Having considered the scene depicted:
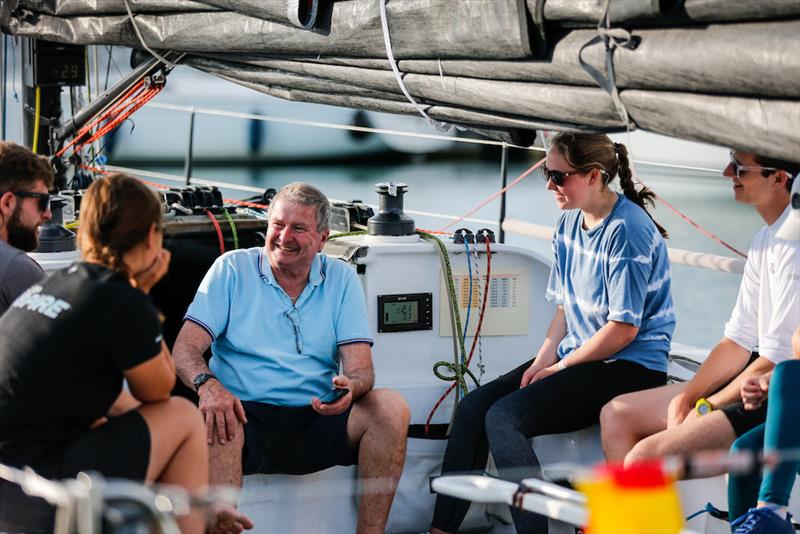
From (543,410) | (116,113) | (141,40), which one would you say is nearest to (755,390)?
(543,410)

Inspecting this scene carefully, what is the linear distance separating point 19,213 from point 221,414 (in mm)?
651

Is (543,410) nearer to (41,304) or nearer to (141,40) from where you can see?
(41,304)

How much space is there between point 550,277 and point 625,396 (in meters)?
0.55

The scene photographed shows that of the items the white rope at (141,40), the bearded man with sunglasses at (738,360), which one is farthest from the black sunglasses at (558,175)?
the white rope at (141,40)

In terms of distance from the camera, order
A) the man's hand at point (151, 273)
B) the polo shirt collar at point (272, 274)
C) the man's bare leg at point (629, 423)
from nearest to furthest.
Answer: the man's hand at point (151, 273) → the man's bare leg at point (629, 423) → the polo shirt collar at point (272, 274)

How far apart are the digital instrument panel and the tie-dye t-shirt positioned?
18.7 inches

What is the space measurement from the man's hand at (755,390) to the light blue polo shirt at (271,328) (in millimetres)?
956

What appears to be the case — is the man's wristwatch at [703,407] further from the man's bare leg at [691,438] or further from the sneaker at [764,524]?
the sneaker at [764,524]

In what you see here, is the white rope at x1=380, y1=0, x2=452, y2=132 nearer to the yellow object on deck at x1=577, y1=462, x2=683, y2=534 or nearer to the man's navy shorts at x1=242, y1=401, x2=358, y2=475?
Answer: the man's navy shorts at x1=242, y1=401, x2=358, y2=475

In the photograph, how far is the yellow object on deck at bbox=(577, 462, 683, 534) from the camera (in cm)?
150

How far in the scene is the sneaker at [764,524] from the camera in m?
2.43

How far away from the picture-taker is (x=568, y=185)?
3152 millimetres

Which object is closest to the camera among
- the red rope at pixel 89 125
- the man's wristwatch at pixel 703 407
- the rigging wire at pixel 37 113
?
the man's wristwatch at pixel 703 407

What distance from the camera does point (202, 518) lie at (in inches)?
91.8
